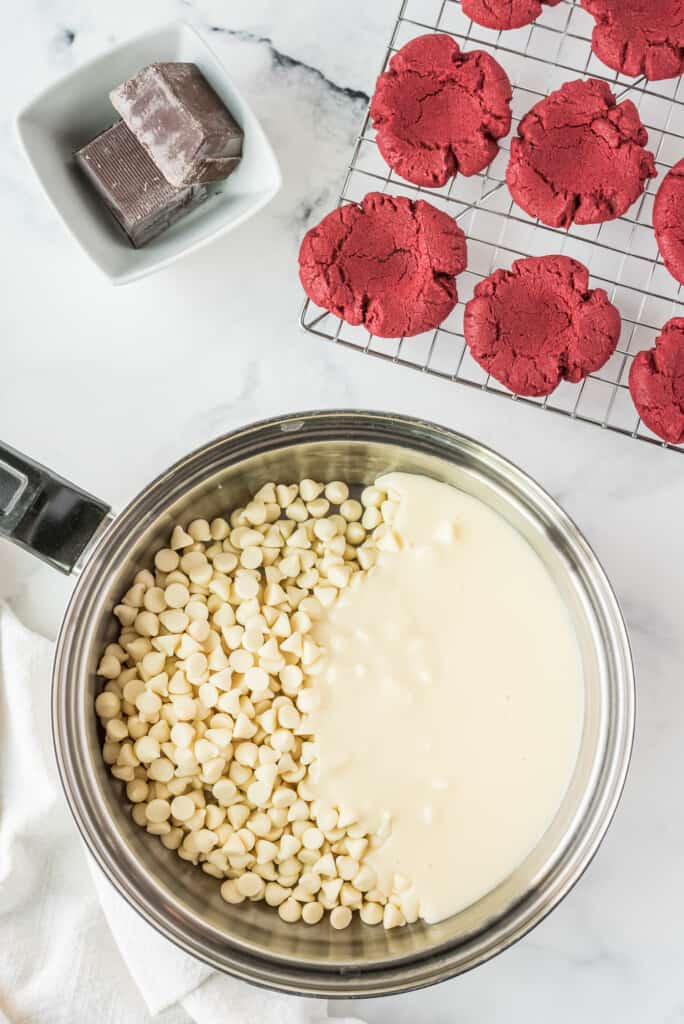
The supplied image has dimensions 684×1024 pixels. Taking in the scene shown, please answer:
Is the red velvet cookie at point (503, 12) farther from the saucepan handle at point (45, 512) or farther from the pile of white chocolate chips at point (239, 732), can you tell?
the saucepan handle at point (45, 512)

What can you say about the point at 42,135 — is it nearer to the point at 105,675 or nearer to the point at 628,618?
the point at 105,675

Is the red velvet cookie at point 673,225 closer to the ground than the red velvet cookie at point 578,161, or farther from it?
closer to the ground

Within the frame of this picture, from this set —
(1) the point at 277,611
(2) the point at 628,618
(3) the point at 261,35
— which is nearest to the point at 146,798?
(1) the point at 277,611

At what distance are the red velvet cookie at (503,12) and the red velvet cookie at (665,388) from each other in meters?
0.59

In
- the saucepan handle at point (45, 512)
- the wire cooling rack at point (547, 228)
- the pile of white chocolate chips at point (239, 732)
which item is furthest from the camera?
the wire cooling rack at point (547, 228)

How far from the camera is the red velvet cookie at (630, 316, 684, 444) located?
1.66 meters

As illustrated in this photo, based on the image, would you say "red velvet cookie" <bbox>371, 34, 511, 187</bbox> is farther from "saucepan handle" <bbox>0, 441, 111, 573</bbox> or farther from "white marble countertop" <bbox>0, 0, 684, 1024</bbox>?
"saucepan handle" <bbox>0, 441, 111, 573</bbox>

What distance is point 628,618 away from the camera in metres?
1.84

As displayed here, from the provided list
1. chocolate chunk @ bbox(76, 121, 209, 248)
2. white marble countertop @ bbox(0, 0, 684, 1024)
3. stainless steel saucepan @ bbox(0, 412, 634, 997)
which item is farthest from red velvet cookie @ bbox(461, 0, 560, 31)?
stainless steel saucepan @ bbox(0, 412, 634, 997)

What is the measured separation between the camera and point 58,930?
1.73m

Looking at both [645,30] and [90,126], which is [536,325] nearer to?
[645,30]

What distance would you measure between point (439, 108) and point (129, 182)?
0.54 m

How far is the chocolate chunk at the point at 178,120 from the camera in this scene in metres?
1.59

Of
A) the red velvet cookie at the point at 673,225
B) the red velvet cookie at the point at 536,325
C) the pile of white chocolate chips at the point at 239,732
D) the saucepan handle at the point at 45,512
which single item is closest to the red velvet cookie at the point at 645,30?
the red velvet cookie at the point at 673,225
